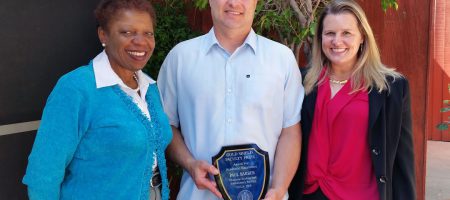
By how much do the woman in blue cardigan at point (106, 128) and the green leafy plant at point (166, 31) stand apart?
1.22 m

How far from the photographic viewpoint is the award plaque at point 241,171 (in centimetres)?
215

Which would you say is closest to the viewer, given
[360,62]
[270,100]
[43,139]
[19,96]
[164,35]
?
[43,139]

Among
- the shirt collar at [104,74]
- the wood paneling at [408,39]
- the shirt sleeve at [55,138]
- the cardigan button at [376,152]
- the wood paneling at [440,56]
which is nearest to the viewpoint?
the shirt sleeve at [55,138]

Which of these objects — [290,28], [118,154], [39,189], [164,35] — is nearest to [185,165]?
[118,154]

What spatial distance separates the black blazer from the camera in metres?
2.33

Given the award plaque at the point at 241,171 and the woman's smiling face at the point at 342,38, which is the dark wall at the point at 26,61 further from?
the woman's smiling face at the point at 342,38

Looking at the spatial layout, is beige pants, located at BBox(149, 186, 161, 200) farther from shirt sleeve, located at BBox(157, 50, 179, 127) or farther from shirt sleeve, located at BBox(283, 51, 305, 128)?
shirt sleeve, located at BBox(283, 51, 305, 128)

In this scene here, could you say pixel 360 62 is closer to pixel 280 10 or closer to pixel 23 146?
pixel 280 10

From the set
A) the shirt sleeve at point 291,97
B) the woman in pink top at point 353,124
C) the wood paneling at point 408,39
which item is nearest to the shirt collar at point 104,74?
the shirt sleeve at point 291,97

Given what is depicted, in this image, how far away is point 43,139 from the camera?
5.85 feet

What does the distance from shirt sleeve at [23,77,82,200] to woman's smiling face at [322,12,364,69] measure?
136cm

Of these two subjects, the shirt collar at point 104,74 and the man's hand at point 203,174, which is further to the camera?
the man's hand at point 203,174

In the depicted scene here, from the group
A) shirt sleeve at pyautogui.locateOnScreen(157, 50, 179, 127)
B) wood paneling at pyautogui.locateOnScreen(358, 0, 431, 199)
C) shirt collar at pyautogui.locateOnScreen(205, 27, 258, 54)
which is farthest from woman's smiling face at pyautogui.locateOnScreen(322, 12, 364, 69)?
wood paneling at pyautogui.locateOnScreen(358, 0, 431, 199)

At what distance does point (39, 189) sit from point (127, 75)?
607 millimetres
